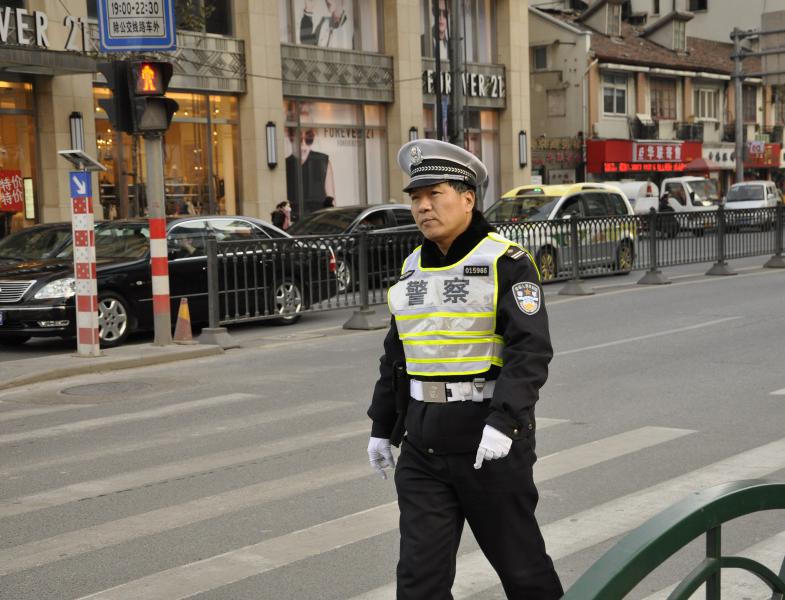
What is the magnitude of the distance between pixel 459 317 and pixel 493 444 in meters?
0.43

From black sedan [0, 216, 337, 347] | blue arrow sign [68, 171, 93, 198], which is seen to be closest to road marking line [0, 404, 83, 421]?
blue arrow sign [68, 171, 93, 198]

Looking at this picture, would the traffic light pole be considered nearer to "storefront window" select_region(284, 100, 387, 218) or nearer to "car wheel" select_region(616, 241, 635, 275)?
"car wheel" select_region(616, 241, 635, 275)

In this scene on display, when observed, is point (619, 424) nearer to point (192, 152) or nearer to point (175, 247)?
point (175, 247)

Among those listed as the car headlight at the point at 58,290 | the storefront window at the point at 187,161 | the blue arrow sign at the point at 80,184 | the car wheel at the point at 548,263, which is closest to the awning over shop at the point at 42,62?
the storefront window at the point at 187,161

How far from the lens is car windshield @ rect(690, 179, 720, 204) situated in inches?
1554

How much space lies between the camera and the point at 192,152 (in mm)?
27844

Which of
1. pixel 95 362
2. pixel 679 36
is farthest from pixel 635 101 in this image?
pixel 95 362

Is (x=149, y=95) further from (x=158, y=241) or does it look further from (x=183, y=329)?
(x=183, y=329)

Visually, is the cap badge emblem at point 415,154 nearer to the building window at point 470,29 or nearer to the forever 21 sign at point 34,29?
the forever 21 sign at point 34,29

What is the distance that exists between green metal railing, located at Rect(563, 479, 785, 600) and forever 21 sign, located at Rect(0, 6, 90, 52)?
70.4 feet

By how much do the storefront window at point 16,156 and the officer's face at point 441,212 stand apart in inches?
843

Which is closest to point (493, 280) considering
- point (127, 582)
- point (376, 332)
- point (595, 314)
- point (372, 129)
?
point (127, 582)

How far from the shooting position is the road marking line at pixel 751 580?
2392 mm

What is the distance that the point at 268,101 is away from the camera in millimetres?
28938
